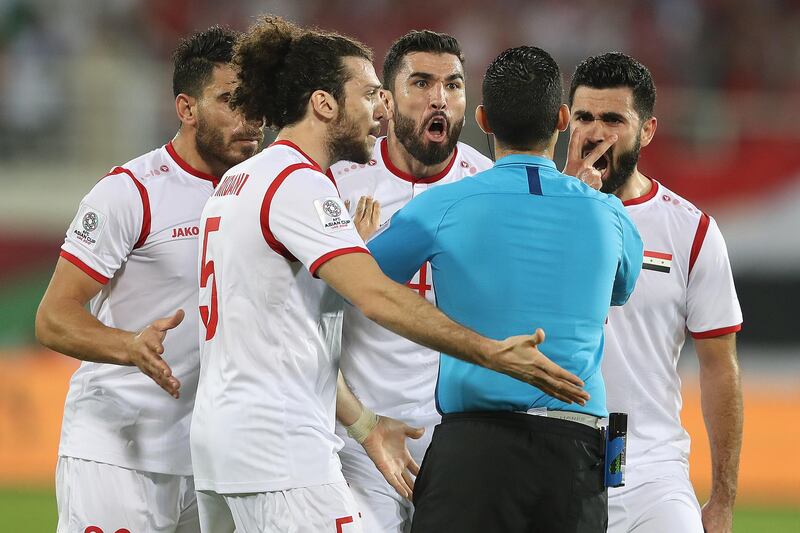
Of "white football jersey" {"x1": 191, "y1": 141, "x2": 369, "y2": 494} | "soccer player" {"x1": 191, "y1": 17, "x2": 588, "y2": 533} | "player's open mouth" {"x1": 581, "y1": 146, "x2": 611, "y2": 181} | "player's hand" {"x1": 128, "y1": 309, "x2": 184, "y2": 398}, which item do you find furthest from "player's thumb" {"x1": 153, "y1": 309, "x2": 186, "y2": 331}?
"player's open mouth" {"x1": 581, "y1": 146, "x2": 611, "y2": 181}

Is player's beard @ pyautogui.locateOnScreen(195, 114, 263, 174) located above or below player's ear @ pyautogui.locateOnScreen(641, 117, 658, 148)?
below

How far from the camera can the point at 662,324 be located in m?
5.36

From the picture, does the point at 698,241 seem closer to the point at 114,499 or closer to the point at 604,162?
the point at 604,162

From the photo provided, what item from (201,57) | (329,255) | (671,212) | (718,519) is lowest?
(718,519)

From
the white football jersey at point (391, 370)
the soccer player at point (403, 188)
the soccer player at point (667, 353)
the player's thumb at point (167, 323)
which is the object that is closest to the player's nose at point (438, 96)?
the soccer player at point (403, 188)

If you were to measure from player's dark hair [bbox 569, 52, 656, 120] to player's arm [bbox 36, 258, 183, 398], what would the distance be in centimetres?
235

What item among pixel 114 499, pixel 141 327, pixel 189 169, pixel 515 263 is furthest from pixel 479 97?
pixel 515 263

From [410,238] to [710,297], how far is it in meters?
1.89

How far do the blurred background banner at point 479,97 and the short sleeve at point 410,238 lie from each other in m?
10.1

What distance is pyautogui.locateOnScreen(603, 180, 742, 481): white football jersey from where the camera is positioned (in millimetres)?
5312

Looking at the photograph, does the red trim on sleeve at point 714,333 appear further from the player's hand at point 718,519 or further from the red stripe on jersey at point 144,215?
the red stripe on jersey at point 144,215

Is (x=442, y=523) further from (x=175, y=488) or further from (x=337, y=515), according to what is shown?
(x=175, y=488)

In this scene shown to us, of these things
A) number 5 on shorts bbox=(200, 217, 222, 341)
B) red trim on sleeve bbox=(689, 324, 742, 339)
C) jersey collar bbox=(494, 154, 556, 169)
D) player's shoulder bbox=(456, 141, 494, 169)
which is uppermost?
player's shoulder bbox=(456, 141, 494, 169)

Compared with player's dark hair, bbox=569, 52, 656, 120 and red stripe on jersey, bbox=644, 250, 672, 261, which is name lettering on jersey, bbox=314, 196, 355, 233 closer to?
red stripe on jersey, bbox=644, 250, 672, 261
